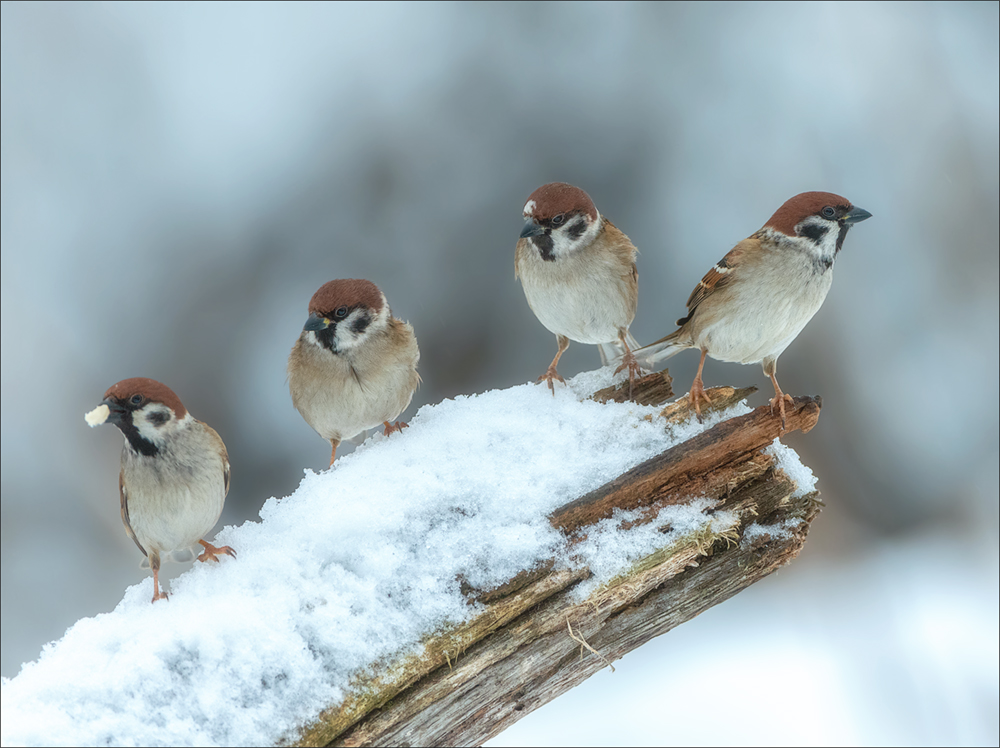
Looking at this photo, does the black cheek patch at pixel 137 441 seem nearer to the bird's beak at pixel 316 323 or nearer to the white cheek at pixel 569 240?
the bird's beak at pixel 316 323

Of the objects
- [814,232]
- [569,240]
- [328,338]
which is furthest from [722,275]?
[328,338]

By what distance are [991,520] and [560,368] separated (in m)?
3.02

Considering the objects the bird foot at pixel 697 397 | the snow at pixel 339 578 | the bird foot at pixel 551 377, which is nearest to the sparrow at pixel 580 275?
the bird foot at pixel 551 377

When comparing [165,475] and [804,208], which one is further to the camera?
[804,208]

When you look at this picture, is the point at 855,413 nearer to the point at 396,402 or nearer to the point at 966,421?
the point at 966,421

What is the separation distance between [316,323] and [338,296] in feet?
0.44

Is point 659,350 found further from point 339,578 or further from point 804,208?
point 339,578

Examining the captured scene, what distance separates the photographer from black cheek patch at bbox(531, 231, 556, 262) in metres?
3.12

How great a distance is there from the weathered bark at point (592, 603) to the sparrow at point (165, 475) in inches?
31.6

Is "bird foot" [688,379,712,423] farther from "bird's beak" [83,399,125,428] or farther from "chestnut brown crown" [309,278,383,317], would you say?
"bird's beak" [83,399,125,428]

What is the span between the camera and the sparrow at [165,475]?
2529 mm

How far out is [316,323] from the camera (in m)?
2.86

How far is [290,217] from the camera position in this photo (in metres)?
4.88

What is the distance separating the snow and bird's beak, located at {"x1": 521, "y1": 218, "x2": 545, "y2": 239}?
67 cm
